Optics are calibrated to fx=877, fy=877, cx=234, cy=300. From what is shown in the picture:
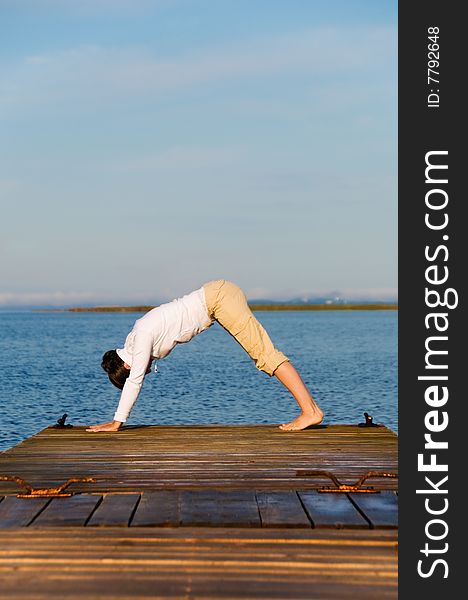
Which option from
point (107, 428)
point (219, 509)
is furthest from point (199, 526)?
point (107, 428)

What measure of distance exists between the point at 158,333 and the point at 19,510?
273cm

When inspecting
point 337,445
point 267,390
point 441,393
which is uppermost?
point 441,393

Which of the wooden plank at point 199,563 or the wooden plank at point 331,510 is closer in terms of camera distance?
A: the wooden plank at point 199,563

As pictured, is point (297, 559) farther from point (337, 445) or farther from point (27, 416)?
point (27, 416)

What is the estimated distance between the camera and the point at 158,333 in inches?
276

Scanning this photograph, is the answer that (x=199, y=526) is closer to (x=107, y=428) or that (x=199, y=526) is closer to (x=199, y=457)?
(x=199, y=457)

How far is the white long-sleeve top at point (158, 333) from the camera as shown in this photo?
6.96 metres

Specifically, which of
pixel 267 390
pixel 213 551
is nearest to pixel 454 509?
pixel 213 551

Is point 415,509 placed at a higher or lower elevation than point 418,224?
lower

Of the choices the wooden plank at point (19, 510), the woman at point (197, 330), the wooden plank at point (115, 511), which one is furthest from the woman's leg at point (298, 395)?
the wooden plank at point (19, 510)

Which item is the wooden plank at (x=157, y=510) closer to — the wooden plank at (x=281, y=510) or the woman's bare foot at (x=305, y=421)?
the wooden plank at (x=281, y=510)

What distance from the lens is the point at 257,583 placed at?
134 inches

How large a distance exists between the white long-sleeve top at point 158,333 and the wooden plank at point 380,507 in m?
2.65

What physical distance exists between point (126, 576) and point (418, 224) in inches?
78.2
